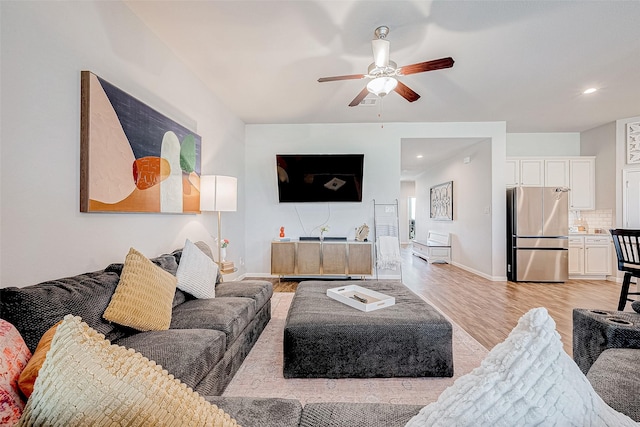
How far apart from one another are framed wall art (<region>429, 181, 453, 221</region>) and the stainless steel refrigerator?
174 cm

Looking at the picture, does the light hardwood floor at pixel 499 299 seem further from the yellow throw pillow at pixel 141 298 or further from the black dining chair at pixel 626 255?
the yellow throw pillow at pixel 141 298

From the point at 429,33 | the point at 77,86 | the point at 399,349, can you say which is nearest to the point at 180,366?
the point at 399,349

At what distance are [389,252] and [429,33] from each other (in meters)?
2.98

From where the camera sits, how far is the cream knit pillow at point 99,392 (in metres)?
0.41

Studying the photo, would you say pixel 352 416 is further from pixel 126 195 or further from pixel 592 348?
pixel 126 195

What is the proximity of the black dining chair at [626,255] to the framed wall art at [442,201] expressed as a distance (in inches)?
132

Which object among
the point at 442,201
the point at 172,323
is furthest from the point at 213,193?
the point at 442,201

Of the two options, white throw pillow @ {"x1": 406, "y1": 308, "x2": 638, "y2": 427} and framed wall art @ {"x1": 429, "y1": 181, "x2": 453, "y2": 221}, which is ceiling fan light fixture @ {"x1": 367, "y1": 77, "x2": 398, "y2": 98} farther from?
framed wall art @ {"x1": 429, "y1": 181, "x2": 453, "y2": 221}

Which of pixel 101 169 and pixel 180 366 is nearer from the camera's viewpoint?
pixel 180 366

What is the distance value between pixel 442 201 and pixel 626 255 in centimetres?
399

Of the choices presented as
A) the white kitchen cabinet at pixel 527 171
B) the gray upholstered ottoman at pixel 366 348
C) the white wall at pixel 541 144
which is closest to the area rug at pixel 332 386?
the gray upholstered ottoman at pixel 366 348

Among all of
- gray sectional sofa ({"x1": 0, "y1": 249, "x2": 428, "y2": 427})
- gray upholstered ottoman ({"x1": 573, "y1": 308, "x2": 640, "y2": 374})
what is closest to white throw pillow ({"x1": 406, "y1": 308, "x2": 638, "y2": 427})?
gray sectional sofa ({"x1": 0, "y1": 249, "x2": 428, "y2": 427})

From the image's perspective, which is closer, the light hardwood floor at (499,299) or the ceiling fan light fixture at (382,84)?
the ceiling fan light fixture at (382,84)

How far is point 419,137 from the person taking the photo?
4691mm
